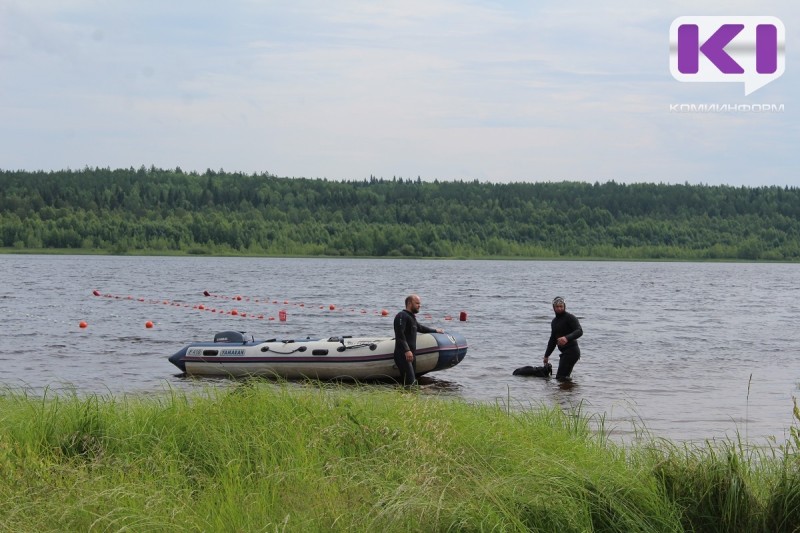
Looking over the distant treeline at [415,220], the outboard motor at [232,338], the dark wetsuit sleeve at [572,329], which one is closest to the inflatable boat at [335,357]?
the outboard motor at [232,338]

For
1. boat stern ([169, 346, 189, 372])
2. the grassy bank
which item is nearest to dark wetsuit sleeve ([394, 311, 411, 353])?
boat stern ([169, 346, 189, 372])

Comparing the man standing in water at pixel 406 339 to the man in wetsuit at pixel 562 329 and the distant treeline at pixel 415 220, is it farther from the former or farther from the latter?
the distant treeline at pixel 415 220

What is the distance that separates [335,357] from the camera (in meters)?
17.6

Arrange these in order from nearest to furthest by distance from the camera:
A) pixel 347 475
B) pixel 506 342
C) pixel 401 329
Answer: pixel 347 475
pixel 401 329
pixel 506 342

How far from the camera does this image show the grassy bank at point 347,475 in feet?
18.8

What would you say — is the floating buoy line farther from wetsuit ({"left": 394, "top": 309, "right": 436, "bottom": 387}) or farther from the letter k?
wetsuit ({"left": 394, "top": 309, "right": 436, "bottom": 387})

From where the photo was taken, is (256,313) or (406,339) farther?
(256,313)

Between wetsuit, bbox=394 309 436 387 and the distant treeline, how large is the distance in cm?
13107

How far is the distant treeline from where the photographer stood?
14850cm

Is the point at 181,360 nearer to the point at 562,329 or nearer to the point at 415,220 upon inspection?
the point at 562,329

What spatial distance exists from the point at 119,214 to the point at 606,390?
148 m

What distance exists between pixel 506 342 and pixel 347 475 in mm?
22115

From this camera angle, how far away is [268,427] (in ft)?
25.7

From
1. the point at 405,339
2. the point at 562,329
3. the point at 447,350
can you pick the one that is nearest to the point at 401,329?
the point at 405,339
